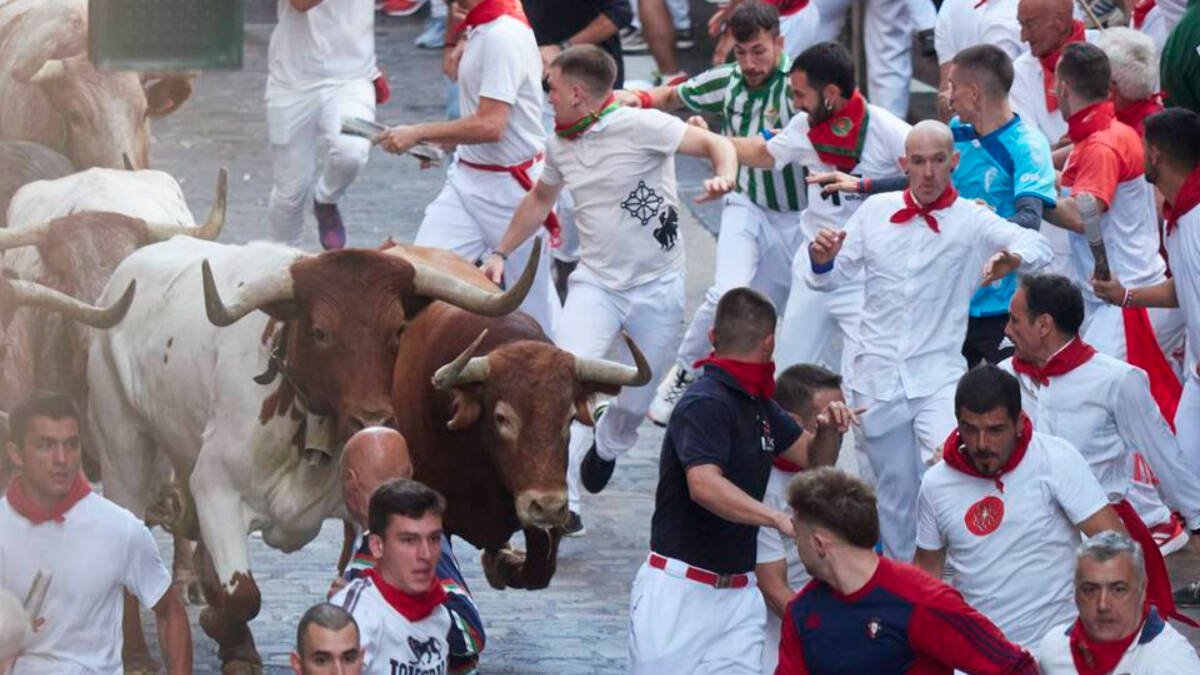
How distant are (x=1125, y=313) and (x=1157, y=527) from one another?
102 cm

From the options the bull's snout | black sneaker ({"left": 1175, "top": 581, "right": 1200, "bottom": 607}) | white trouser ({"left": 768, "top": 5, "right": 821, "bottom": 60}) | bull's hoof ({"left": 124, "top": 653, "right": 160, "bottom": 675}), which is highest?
the bull's snout

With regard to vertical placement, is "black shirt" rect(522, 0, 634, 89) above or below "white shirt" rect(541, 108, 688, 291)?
below

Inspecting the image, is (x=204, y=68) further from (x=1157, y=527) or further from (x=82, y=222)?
(x=1157, y=527)

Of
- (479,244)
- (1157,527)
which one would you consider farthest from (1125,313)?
(479,244)

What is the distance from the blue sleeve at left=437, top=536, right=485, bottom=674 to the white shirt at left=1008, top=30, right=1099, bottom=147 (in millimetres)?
5653

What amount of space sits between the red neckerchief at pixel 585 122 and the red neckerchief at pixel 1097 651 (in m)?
4.57

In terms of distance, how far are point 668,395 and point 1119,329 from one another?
3276 millimetres

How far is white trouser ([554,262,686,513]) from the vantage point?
11.8 m

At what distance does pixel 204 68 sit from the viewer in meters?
9.52

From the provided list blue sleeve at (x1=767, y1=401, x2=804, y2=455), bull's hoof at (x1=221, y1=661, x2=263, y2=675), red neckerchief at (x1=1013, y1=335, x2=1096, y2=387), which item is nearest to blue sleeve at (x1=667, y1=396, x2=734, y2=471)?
blue sleeve at (x1=767, y1=401, x2=804, y2=455)

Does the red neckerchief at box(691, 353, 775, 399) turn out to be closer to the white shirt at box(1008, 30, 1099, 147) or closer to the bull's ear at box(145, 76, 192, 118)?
the white shirt at box(1008, 30, 1099, 147)

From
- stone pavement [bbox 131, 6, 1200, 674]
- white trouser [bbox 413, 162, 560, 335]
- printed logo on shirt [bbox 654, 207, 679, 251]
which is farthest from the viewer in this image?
white trouser [bbox 413, 162, 560, 335]

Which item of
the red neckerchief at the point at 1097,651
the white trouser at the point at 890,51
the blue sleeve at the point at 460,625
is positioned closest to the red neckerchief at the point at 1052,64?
the white trouser at the point at 890,51

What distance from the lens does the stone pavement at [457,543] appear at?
1089cm
